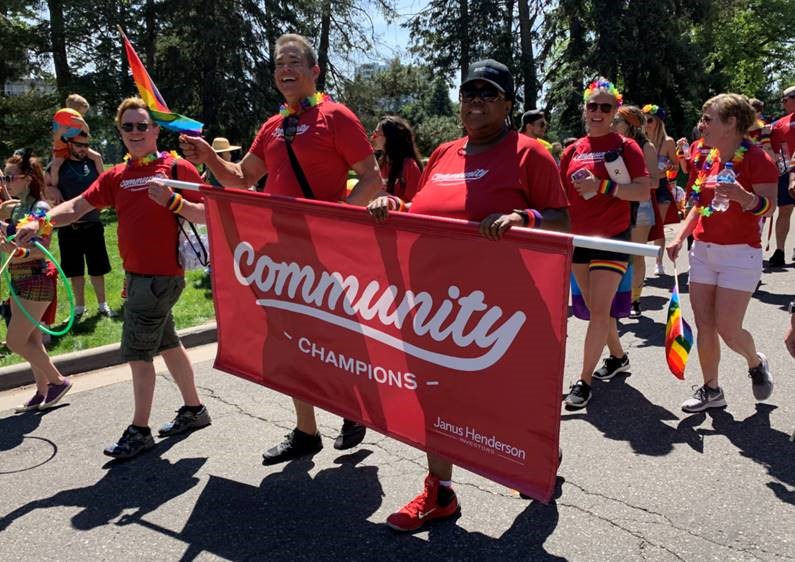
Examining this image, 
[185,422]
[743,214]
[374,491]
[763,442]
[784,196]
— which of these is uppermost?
[743,214]

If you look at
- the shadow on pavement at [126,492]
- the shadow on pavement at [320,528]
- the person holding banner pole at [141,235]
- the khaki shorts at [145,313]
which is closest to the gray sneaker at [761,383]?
the shadow on pavement at [320,528]

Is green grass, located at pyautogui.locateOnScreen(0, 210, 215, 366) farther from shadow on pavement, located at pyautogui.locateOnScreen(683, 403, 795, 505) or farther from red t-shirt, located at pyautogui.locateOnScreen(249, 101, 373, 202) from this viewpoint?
shadow on pavement, located at pyautogui.locateOnScreen(683, 403, 795, 505)

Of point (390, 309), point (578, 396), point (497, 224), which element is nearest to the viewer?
point (497, 224)

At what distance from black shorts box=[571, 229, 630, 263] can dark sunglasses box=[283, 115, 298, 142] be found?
204 centimetres

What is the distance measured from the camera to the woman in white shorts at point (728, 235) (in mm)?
3986

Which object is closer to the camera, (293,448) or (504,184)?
(504,184)

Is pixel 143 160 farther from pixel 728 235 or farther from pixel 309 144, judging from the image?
pixel 728 235

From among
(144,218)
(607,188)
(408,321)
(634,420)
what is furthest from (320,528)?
(607,188)

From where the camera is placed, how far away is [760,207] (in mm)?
3920

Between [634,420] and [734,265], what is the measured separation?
1.16 m

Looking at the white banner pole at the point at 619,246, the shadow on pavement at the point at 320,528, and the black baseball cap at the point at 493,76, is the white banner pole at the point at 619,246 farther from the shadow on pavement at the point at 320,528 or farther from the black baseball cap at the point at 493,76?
the shadow on pavement at the point at 320,528

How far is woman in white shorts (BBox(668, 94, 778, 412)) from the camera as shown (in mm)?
3986

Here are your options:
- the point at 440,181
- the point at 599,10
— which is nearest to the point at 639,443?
the point at 440,181

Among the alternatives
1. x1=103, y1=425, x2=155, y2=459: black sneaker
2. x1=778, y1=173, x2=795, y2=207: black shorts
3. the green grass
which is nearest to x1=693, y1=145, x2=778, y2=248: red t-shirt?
x1=103, y1=425, x2=155, y2=459: black sneaker
